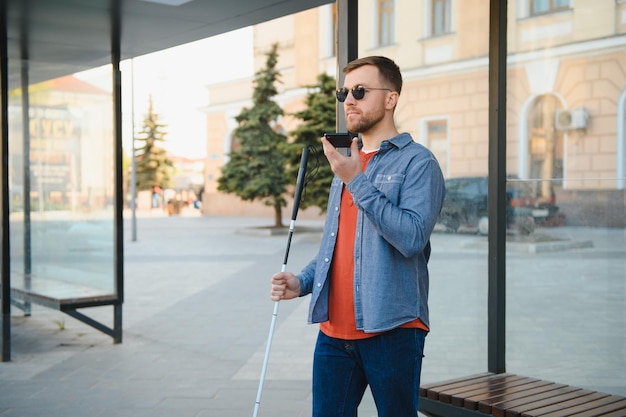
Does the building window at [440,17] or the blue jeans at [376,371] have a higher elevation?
the building window at [440,17]

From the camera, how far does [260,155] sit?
1009 inches

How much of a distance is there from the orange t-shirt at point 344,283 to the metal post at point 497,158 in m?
1.77

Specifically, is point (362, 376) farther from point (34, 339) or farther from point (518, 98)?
point (34, 339)

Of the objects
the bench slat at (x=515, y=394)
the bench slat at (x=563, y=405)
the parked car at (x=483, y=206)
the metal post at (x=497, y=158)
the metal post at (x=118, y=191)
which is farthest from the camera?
the metal post at (x=118, y=191)

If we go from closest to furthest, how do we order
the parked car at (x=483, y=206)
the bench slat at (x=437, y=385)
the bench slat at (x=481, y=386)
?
the bench slat at (x=481, y=386) < the bench slat at (x=437, y=385) < the parked car at (x=483, y=206)

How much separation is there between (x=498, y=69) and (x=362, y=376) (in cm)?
228

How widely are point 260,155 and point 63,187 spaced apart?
17.3m

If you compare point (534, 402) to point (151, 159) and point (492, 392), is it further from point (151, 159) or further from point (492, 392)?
point (151, 159)

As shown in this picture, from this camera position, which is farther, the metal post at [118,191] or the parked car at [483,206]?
the metal post at [118,191]

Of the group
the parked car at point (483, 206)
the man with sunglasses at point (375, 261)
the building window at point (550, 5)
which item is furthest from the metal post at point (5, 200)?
the man with sunglasses at point (375, 261)

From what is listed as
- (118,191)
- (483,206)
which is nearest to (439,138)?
(483,206)

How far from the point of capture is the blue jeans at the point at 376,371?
104 inches

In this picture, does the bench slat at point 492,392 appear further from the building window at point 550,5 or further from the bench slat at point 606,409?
the building window at point 550,5

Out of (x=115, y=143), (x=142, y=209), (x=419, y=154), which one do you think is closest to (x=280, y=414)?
(x=419, y=154)
